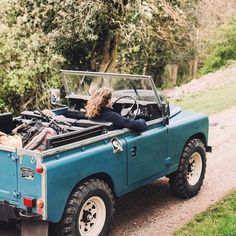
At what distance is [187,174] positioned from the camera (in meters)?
7.50

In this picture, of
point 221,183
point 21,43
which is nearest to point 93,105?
point 221,183

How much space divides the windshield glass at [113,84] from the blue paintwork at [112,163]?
440 millimetres

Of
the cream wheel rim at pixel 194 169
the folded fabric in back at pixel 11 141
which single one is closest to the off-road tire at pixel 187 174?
the cream wheel rim at pixel 194 169

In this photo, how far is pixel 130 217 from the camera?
6.86m

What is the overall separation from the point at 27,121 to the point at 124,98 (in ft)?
4.68

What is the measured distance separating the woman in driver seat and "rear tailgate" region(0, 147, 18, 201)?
1493 mm

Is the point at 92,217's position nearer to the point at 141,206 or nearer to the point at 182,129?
the point at 141,206

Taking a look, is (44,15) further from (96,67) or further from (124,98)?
(124,98)

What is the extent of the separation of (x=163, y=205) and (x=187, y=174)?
1.97 feet

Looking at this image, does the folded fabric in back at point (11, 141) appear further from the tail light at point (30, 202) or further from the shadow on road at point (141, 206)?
the shadow on road at point (141, 206)

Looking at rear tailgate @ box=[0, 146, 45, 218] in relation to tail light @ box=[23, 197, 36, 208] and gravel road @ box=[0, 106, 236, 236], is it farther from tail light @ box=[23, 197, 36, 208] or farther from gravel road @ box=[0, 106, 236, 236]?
gravel road @ box=[0, 106, 236, 236]

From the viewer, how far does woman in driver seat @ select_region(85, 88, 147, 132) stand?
20.6 feet

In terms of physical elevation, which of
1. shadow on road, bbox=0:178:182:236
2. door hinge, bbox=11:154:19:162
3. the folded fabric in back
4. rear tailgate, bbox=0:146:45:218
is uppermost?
the folded fabric in back

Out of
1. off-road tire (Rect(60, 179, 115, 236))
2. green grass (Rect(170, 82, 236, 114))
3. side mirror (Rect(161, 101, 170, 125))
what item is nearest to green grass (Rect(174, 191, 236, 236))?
off-road tire (Rect(60, 179, 115, 236))
